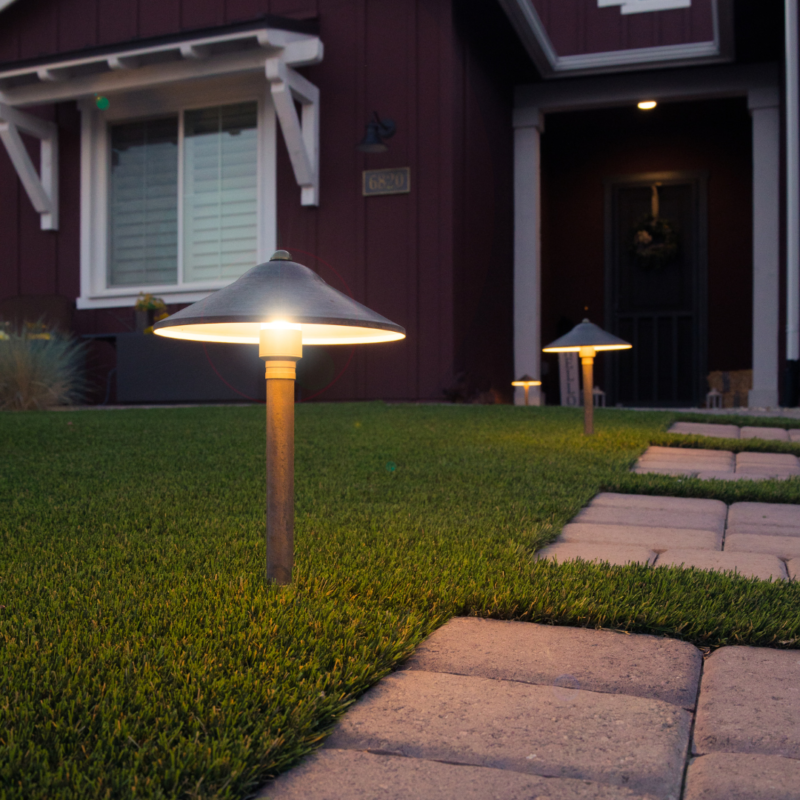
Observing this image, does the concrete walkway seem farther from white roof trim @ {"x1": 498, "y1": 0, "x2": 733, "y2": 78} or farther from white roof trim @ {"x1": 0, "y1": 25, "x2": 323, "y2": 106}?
white roof trim @ {"x1": 498, "y1": 0, "x2": 733, "y2": 78}

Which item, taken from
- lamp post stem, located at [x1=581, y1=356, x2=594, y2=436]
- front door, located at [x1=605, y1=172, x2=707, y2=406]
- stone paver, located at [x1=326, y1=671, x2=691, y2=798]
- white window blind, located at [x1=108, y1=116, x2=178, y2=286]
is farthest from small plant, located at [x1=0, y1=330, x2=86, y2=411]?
front door, located at [x1=605, y1=172, x2=707, y2=406]

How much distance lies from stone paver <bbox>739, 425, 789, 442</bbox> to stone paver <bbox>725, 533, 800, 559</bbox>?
2319 mm

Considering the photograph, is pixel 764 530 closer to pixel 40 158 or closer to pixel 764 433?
pixel 764 433

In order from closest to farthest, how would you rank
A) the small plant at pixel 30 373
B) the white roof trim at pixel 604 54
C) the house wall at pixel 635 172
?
the small plant at pixel 30 373
the white roof trim at pixel 604 54
the house wall at pixel 635 172

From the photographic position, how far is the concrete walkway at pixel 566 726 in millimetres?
931

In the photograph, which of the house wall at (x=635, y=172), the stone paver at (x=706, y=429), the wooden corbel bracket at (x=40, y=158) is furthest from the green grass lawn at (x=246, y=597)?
the house wall at (x=635, y=172)

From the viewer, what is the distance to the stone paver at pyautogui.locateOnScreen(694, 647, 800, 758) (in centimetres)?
103

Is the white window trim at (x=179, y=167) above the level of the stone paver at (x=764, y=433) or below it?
above

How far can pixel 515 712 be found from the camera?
1111mm

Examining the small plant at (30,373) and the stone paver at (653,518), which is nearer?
the stone paver at (653,518)

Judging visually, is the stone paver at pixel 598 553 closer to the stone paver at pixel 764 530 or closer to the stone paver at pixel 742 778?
the stone paver at pixel 764 530

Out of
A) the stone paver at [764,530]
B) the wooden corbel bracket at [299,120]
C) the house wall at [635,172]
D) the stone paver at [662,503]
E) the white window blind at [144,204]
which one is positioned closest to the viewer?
the stone paver at [764,530]

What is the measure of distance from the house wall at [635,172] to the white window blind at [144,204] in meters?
4.82

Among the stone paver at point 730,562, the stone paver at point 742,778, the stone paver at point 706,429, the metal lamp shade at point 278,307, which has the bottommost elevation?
the stone paver at point 742,778
